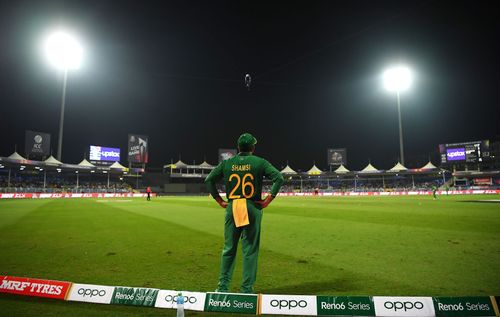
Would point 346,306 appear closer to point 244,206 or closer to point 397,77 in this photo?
point 244,206

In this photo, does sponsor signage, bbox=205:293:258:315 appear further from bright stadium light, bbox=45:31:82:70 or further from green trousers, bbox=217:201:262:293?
bright stadium light, bbox=45:31:82:70

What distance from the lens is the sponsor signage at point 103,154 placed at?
6031 centimetres

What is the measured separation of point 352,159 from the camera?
95.2 m

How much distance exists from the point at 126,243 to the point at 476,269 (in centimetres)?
815

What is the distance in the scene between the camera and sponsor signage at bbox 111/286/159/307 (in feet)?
11.7

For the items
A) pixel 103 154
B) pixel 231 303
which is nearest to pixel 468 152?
pixel 231 303

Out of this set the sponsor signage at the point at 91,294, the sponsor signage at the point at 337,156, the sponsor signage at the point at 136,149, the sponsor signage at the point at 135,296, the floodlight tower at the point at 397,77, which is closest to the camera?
the sponsor signage at the point at 135,296

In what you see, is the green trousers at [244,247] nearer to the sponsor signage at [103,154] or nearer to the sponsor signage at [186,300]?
the sponsor signage at [186,300]

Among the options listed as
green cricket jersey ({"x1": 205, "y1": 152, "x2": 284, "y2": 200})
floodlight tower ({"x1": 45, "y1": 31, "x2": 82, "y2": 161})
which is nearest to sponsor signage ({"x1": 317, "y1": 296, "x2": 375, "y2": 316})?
green cricket jersey ({"x1": 205, "y1": 152, "x2": 284, "y2": 200})

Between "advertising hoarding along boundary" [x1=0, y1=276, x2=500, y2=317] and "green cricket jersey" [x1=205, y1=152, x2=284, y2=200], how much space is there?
51.2 inches

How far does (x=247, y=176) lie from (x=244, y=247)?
3.17 ft

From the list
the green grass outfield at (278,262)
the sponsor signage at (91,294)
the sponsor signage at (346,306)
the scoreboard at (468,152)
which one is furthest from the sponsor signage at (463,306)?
the scoreboard at (468,152)

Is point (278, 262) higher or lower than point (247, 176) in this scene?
lower

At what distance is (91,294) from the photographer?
374 cm
